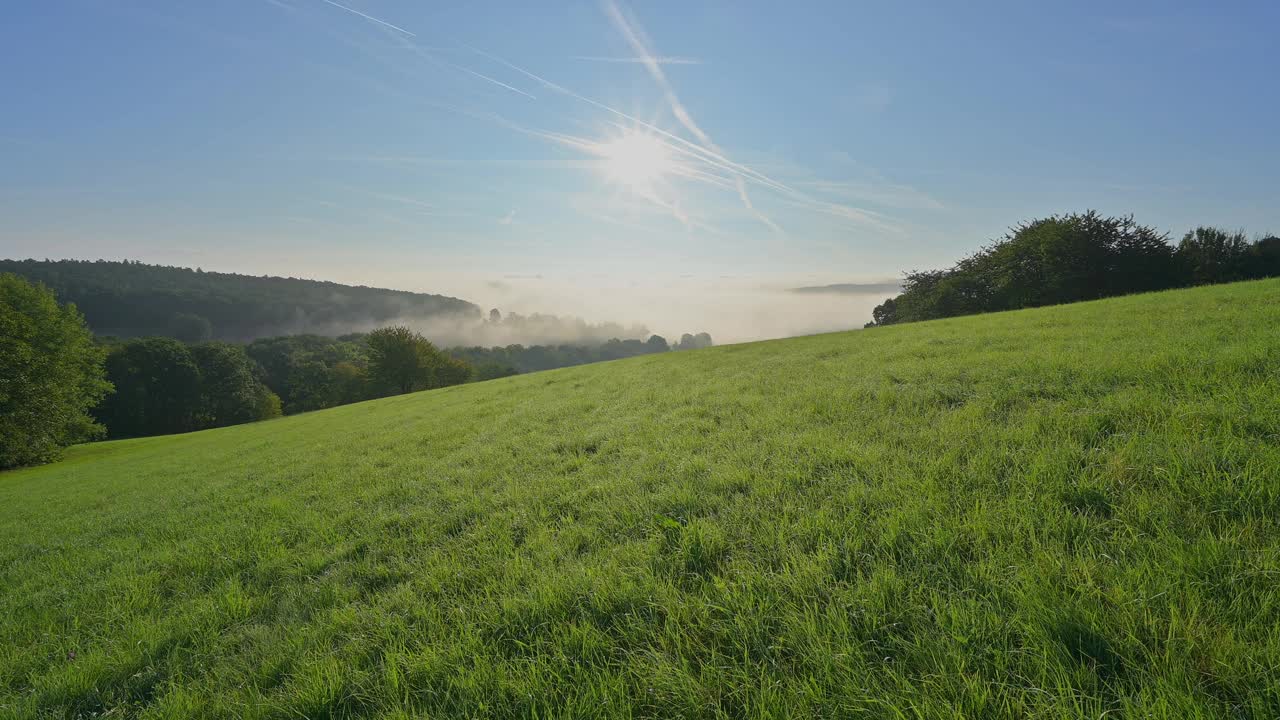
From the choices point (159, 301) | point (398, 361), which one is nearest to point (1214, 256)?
point (398, 361)

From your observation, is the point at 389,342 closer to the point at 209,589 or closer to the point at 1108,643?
the point at 209,589

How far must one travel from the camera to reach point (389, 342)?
62281 mm

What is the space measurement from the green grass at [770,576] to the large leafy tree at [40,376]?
37.4 metres

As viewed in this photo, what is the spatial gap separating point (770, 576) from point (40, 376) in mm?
50452

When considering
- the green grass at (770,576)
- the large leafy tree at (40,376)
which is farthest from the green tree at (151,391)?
the green grass at (770,576)

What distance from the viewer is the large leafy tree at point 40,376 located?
89.6 feet

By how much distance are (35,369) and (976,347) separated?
174 ft

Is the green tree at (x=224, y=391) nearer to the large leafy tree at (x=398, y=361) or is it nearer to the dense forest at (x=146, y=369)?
the dense forest at (x=146, y=369)

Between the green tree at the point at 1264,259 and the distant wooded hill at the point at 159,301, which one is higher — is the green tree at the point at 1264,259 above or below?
below

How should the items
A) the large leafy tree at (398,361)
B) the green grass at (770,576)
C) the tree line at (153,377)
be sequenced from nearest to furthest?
the green grass at (770,576) → the tree line at (153,377) → the large leafy tree at (398,361)

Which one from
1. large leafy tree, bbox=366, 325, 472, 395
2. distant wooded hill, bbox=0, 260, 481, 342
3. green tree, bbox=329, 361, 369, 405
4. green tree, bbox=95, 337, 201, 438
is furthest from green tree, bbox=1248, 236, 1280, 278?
distant wooded hill, bbox=0, 260, 481, 342

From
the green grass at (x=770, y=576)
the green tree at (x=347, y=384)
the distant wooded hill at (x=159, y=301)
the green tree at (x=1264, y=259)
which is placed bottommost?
the green tree at (x=347, y=384)

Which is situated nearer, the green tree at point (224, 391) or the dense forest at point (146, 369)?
the dense forest at point (146, 369)

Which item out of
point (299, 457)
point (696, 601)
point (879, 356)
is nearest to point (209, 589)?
point (696, 601)
